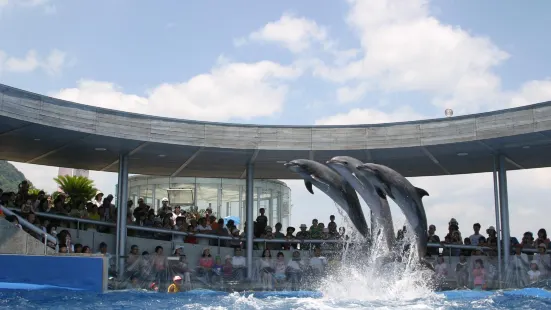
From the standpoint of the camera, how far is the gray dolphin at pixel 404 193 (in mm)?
12406

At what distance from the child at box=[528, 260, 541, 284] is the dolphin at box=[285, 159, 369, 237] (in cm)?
435

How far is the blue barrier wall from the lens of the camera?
1284cm

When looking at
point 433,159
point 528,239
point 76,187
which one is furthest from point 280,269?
point 76,187

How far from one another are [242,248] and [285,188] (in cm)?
945

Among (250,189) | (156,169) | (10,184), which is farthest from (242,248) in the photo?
(10,184)

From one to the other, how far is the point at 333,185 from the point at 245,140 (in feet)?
14.7

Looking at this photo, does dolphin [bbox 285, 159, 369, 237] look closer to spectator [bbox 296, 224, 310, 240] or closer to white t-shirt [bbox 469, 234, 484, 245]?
spectator [bbox 296, 224, 310, 240]

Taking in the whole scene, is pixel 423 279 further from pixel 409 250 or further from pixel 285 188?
pixel 285 188

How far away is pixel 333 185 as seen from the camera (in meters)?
13.1

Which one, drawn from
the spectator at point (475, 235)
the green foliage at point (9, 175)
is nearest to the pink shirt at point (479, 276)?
the spectator at point (475, 235)

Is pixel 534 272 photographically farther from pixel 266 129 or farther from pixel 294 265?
pixel 266 129

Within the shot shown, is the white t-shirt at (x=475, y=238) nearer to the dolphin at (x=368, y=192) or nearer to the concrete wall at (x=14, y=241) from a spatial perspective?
the dolphin at (x=368, y=192)

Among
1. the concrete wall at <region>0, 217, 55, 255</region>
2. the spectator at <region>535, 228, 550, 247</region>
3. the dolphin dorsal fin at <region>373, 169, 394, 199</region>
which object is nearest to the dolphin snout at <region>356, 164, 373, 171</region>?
the dolphin dorsal fin at <region>373, 169, 394, 199</region>

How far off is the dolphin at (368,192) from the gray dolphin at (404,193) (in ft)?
1.10
